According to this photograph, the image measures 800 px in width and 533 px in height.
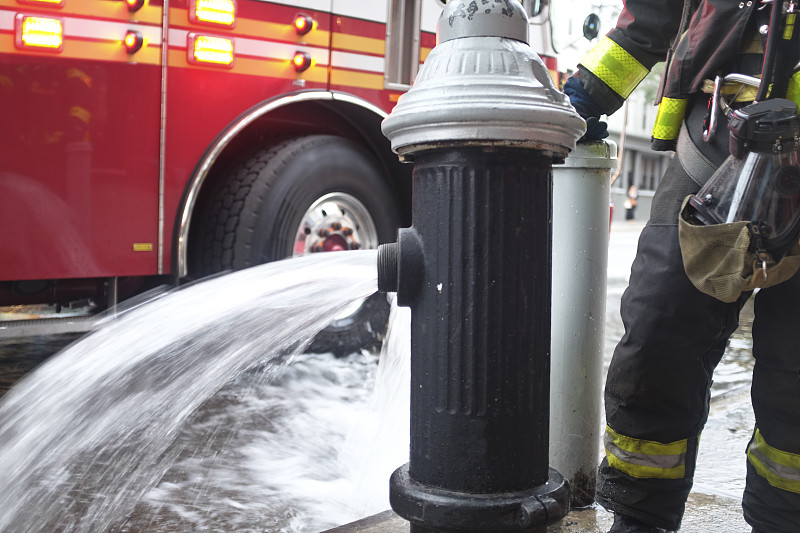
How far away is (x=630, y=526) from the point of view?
211 cm

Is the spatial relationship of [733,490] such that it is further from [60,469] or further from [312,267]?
[60,469]

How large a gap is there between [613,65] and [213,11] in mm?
2092

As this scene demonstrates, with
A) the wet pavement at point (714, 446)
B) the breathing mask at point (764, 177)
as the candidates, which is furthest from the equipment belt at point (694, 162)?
the wet pavement at point (714, 446)

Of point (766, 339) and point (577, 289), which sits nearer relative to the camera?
point (766, 339)

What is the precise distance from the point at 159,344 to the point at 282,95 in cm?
183

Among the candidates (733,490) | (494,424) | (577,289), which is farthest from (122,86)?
(733,490)

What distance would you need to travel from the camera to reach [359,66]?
435cm

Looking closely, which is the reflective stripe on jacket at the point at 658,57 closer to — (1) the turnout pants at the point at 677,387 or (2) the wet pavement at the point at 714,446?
(1) the turnout pants at the point at 677,387

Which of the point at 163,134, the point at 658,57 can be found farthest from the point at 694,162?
the point at 163,134

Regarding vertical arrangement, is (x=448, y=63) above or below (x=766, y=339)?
above

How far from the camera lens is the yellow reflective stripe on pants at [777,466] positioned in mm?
1897

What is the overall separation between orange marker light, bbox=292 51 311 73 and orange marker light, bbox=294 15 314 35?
10 cm

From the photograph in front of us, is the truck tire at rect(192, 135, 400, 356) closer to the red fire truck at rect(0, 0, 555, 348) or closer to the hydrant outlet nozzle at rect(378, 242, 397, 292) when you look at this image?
the red fire truck at rect(0, 0, 555, 348)

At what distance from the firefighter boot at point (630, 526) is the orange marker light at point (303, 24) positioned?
110 inches
